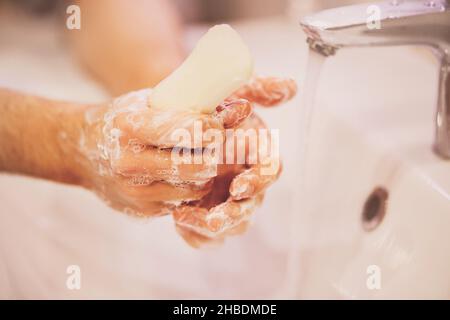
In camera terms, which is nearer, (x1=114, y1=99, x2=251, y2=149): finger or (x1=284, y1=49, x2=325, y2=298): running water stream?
(x1=114, y1=99, x2=251, y2=149): finger

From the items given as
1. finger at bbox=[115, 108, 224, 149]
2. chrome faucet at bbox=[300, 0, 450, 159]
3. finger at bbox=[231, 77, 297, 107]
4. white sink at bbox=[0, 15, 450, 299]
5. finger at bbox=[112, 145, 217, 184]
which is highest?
chrome faucet at bbox=[300, 0, 450, 159]

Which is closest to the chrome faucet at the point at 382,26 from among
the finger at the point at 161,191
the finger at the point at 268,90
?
the finger at the point at 268,90

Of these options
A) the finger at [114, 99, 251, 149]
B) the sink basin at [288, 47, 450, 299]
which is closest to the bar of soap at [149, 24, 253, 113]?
the finger at [114, 99, 251, 149]

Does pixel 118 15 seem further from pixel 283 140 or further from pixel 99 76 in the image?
pixel 283 140

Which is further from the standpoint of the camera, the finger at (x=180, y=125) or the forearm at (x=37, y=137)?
the forearm at (x=37, y=137)

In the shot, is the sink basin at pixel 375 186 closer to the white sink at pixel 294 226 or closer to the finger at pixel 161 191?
the white sink at pixel 294 226

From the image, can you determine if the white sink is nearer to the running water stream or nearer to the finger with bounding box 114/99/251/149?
the running water stream

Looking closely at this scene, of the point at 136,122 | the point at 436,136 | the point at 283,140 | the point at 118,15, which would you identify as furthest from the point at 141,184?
the point at 118,15
